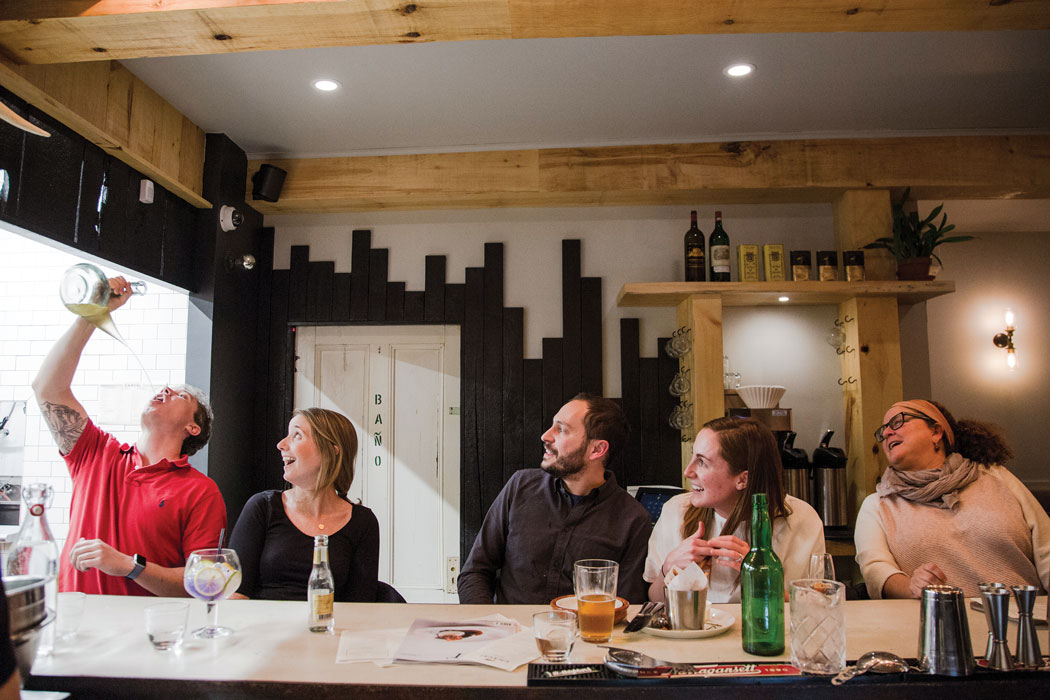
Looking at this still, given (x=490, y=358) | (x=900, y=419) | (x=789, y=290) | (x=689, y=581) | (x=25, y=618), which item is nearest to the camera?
(x=25, y=618)

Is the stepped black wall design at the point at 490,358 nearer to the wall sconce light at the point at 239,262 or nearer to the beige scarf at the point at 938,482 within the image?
the wall sconce light at the point at 239,262

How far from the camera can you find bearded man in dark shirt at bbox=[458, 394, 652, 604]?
2.28 meters

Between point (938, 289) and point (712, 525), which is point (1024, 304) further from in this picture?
point (712, 525)

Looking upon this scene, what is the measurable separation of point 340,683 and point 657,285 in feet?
9.08

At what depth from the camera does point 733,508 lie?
2.07 m

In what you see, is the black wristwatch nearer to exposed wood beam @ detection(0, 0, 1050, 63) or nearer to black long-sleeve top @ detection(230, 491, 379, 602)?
black long-sleeve top @ detection(230, 491, 379, 602)

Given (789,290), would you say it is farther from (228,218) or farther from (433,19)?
(228,218)

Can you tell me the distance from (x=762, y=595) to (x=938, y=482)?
53.2 inches

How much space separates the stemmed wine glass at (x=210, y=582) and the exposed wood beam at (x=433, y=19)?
4.96ft

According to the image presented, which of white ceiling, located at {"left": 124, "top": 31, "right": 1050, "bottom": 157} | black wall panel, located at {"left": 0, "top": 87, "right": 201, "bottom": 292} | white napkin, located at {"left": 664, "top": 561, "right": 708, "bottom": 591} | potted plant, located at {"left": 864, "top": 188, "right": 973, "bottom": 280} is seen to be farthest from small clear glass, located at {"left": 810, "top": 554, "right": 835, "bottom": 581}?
black wall panel, located at {"left": 0, "top": 87, "right": 201, "bottom": 292}

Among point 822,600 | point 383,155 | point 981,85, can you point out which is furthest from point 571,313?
point 822,600

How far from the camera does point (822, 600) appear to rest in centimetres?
124

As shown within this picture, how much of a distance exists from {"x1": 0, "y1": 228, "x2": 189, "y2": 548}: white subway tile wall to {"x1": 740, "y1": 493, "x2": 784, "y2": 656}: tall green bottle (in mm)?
3483

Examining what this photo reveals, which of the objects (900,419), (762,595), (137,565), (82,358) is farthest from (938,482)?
(82,358)
